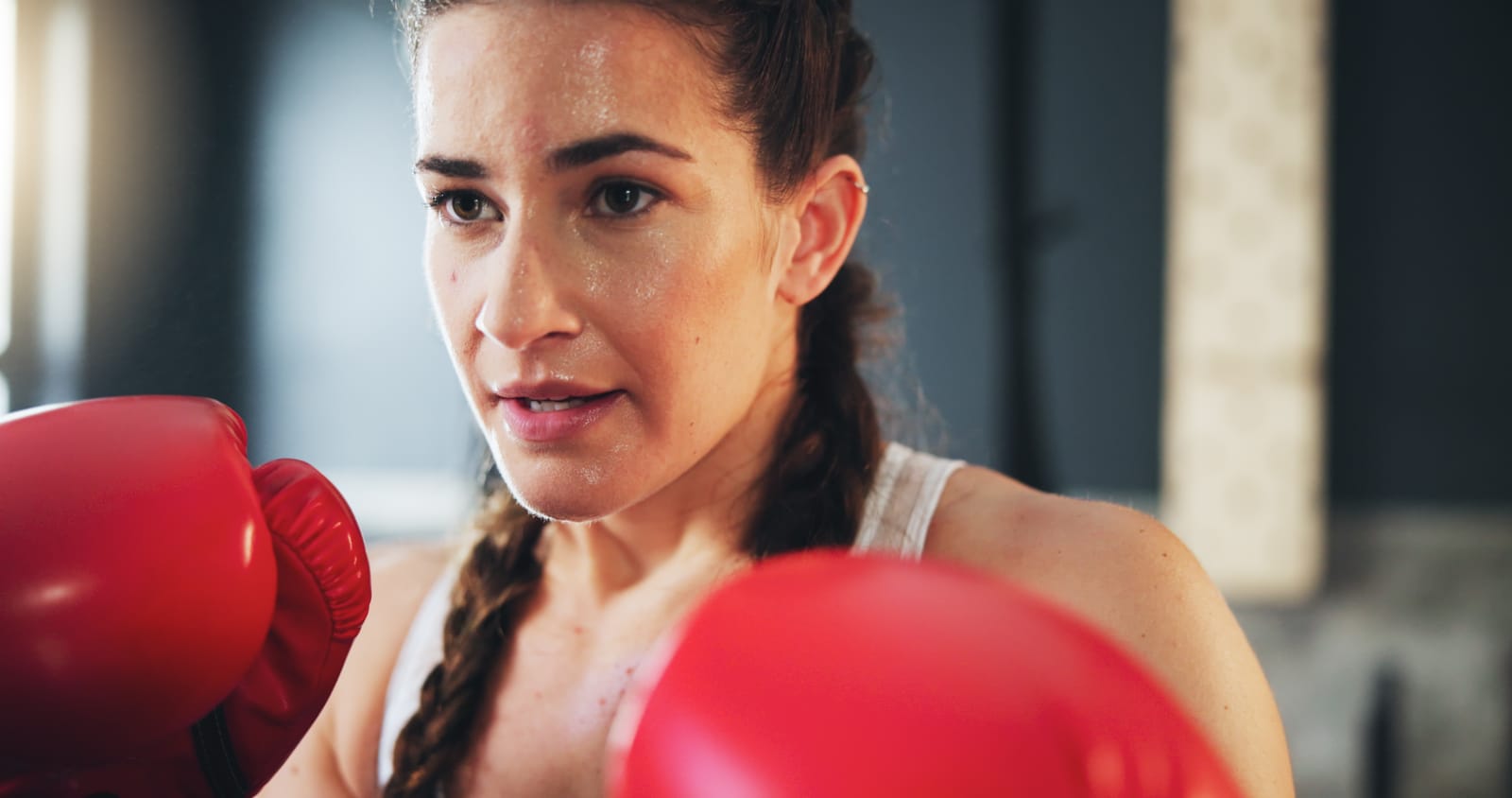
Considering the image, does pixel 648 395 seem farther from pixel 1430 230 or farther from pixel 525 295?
pixel 1430 230

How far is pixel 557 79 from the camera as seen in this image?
83 cm

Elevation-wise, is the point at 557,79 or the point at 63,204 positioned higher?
the point at 557,79

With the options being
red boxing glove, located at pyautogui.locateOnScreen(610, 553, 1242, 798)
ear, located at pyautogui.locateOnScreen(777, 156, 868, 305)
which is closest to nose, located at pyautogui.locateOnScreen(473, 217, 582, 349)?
ear, located at pyautogui.locateOnScreen(777, 156, 868, 305)

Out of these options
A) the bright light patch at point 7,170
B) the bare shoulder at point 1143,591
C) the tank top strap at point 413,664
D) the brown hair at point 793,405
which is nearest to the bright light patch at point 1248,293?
the brown hair at point 793,405

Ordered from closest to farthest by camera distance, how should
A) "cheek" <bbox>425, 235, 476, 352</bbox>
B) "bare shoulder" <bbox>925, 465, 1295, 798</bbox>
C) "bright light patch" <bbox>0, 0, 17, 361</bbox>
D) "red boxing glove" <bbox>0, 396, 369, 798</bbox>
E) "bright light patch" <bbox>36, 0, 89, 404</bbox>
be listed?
"red boxing glove" <bbox>0, 396, 369, 798</bbox> < "bare shoulder" <bbox>925, 465, 1295, 798</bbox> < "cheek" <bbox>425, 235, 476, 352</bbox> < "bright light patch" <bbox>36, 0, 89, 404</bbox> < "bright light patch" <bbox>0, 0, 17, 361</bbox>

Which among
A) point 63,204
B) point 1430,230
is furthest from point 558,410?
point 1430,230

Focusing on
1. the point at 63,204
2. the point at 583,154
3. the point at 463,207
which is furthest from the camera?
the point at 63,204

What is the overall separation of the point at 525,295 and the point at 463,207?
0.14 metres

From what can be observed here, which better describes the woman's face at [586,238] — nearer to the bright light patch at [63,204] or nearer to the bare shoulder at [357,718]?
the bare shoulder at [357,718]

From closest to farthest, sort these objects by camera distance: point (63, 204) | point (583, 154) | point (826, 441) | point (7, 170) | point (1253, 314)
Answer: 1. point (583, 154)
2. point (826, 441)
3. point (7, 170)
4. point (63, 204)
5. point (1253, 314)

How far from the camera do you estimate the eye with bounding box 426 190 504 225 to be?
Answer: 0.90 metres

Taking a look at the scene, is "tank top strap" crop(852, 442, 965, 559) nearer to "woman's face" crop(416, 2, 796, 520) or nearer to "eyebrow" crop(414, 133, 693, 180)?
"woman's face" crop(416, 2, 796, 520)

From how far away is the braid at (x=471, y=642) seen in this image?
103cm

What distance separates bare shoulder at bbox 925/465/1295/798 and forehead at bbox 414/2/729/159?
1.30ft
